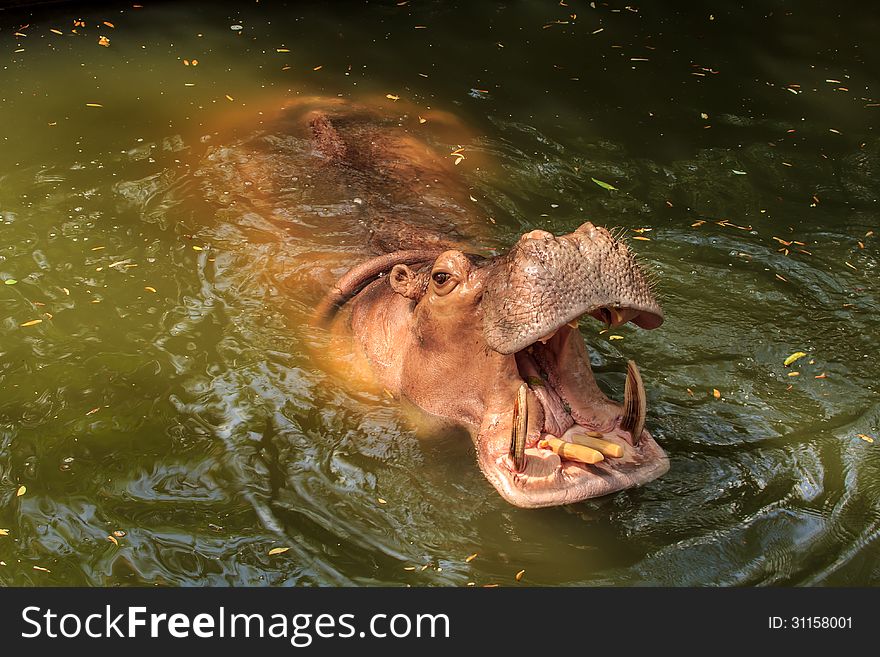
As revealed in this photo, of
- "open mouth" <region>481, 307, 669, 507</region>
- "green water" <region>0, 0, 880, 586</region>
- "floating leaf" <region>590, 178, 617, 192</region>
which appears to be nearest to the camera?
"open mouth" <region>481, 307, 669, 507</region>

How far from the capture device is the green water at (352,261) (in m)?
4.68

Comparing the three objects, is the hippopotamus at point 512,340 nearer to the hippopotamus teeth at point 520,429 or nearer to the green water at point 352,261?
the hippopotamus teeth at point 520,429

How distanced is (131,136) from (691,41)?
538 cm

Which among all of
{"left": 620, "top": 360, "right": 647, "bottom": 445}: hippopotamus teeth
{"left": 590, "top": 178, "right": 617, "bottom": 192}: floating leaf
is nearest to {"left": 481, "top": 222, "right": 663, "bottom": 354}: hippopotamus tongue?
{"left": 620, "top": 360, "right": 647, "bottom": 445}: hippopotamus teeth

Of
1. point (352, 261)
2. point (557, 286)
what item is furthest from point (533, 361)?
point (352, 261)

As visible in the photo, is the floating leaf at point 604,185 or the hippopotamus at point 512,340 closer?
the hippopotamus at point 512,340

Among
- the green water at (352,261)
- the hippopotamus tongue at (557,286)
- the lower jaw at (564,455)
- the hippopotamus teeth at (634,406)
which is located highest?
the hippopotamus tongue at (557,286)

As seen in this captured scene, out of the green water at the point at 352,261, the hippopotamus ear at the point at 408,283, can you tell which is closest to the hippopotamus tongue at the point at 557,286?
the hippopotamus ear at the point at 408,283

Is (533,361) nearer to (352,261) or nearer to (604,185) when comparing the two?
(352,261)

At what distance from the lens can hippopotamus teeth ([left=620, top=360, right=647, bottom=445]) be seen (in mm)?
4477

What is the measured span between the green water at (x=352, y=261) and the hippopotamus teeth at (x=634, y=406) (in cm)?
41

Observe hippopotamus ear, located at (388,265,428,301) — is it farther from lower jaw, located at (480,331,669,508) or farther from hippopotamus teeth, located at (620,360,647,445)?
hippopotamus teeth, located at (620,360,647,445)

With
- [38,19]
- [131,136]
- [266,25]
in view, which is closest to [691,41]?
[266,25]

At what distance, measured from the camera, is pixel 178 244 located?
672 centimetres
